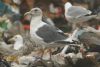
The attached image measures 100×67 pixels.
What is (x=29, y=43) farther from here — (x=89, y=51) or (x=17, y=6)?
(x=17, y=6)

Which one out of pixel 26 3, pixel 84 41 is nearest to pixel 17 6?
pixel 26 3

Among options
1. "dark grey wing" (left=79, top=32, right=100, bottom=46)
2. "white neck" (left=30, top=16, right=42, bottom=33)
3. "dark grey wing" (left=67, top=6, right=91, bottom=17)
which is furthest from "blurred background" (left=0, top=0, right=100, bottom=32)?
"white neck" (left=30, top=16, right=42, bottom=33)

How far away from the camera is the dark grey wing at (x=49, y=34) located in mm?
5695

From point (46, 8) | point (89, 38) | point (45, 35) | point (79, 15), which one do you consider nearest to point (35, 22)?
point (45, 35)

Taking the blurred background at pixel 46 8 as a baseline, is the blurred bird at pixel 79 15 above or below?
below

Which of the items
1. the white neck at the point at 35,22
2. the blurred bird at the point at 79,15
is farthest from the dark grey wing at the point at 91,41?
the blurred bird at the point at 79,15

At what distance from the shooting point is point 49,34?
5746 millimetres

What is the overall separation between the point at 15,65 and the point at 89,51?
3.01 feet

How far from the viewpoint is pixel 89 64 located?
5680 mm

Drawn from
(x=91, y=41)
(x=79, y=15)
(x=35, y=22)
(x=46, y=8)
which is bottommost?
(x=91, y=41)

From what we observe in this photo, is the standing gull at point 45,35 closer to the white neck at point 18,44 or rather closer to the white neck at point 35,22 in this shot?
the white neck at point 35,22

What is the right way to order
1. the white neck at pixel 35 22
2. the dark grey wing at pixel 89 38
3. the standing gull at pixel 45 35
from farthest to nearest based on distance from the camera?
the dark grey wing at pixel 89 38, the white neck at pixel 35 22, the standing gull at pixel 45 35

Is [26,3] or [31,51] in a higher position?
[26,3]

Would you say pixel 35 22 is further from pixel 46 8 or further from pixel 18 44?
pixel 46 8
